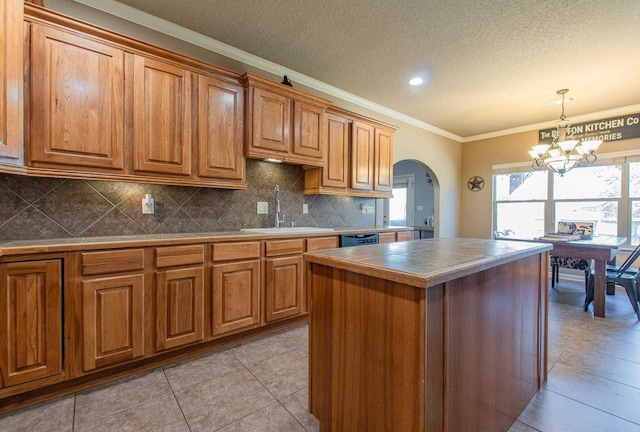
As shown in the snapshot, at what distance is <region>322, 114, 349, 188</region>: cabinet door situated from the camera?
3379 mm

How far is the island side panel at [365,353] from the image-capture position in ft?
3.27

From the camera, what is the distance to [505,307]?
57.0 inches

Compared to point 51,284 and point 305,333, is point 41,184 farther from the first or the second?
point 305,333

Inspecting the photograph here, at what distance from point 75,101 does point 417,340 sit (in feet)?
8.10

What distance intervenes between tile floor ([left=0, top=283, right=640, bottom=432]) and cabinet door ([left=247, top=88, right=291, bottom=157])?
1.81 meters

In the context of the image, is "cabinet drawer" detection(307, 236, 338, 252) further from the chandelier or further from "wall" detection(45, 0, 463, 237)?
the chandelier

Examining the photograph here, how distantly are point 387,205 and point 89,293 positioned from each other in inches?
258

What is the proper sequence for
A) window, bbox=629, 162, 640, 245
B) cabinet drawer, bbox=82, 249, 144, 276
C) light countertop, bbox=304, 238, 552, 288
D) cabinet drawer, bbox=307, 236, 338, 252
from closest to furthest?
Result: light countertop, bbox=304, 238, 552, 288
cabinet drawer, bbox=82, 249, 144, 276
cabinet drawer, bbox=307, 236, 338, 252
window, bbox=629, 162, 640, 245

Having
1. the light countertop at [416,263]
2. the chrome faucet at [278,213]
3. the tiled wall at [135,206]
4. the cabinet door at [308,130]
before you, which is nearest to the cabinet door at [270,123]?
the cabinet door at [308,130]

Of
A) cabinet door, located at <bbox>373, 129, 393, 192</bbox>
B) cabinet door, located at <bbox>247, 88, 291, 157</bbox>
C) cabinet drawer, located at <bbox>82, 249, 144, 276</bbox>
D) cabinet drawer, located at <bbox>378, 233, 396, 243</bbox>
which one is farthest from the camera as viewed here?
cabinet door, located at <bbox>373, 129, 393, 192</bbox>

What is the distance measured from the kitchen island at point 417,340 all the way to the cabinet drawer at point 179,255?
1.12 meters

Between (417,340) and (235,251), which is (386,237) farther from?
(417,340)

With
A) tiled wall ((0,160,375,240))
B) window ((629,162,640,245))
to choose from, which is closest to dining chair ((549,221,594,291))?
window ((629,162,640,245))

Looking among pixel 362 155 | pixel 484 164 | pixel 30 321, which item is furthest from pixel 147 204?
pixel 484 164
